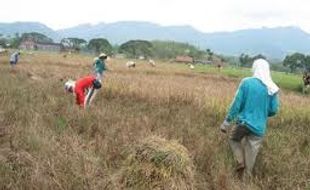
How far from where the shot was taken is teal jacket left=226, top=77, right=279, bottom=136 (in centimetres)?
743

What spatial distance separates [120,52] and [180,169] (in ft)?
371

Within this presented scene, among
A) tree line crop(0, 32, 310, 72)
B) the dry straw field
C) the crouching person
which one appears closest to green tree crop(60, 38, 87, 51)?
Answer: tree line crop(0, 32, 310, 72)

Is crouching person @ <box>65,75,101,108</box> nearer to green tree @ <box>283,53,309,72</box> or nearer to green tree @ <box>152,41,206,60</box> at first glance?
green tree @ <box>283,53,309,72</box>

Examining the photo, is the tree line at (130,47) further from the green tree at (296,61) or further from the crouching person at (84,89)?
the crouching person at (84,89)

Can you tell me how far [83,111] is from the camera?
1082cm

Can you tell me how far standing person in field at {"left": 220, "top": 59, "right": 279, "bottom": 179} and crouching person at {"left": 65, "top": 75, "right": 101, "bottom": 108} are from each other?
15.2ft

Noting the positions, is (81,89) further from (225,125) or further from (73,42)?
(73,42)

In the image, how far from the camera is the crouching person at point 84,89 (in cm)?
1156

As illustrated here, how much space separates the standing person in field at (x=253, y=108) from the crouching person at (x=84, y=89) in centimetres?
464

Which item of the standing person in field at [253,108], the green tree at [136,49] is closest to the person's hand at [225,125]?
the standing person in field at [253,108]

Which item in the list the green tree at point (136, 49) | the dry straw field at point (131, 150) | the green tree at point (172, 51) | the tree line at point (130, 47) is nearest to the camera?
the dry straw field at point (131, 150)

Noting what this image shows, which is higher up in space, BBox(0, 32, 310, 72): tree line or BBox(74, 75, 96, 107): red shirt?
BBox(74, 75, 96, 107): red shirt

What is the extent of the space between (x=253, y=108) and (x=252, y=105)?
4 cm

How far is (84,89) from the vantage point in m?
11.8
